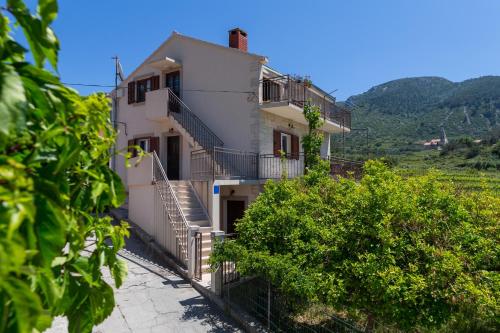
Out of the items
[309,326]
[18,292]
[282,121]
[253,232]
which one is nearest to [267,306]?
[309,326]

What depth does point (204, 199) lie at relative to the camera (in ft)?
41.6

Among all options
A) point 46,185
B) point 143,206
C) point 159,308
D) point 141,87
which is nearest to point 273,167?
point 143,206

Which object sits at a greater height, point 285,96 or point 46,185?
point 285,96

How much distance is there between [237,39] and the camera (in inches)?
656

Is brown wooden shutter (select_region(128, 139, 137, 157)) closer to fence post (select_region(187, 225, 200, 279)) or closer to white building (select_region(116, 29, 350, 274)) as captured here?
white building (select_region(116, 29, 350, 274))

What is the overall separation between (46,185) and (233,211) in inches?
564

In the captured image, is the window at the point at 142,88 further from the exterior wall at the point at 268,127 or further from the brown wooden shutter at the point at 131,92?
the exterior wall at the point at 268,127

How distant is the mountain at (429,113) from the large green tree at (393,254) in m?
58.8

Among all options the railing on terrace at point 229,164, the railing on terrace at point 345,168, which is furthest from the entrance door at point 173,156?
the railing on terrace at point 345,168

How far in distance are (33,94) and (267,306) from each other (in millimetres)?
6683

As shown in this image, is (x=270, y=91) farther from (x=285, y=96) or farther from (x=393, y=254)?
(x=393, y=254)

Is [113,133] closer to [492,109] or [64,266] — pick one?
[64,266]

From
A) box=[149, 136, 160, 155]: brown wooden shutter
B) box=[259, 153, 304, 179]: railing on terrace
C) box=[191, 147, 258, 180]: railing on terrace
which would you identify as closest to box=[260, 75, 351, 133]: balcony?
box=[259, 153, 304, 179]: railing on terrace

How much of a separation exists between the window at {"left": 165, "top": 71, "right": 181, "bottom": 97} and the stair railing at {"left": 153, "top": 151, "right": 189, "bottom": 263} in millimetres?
6292
